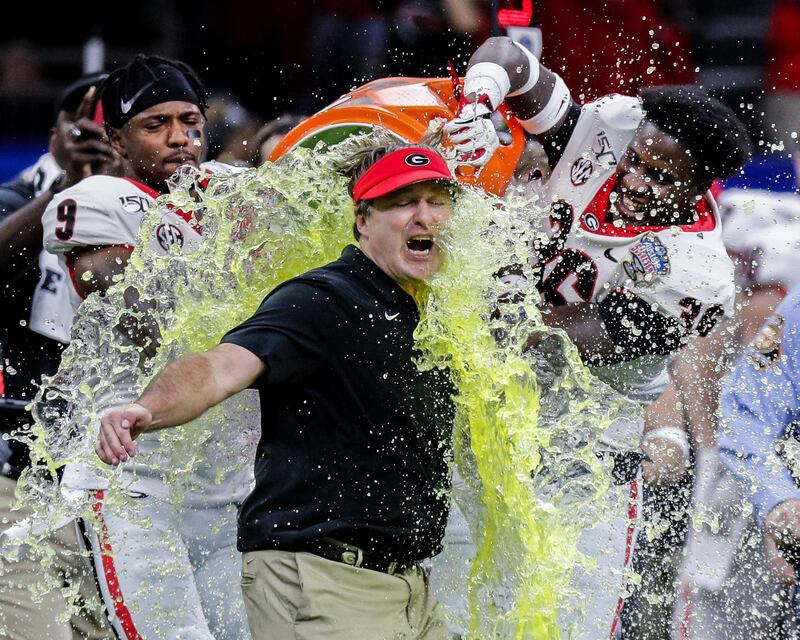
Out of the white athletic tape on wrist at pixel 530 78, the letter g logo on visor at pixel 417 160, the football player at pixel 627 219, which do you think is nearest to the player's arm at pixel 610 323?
the football player at pixel 627 219

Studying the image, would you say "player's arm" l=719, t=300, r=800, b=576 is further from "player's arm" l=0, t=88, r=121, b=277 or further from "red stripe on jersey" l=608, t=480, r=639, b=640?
"player's arm" l=0, t=88, r=121, b=277

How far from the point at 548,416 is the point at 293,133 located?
123cm

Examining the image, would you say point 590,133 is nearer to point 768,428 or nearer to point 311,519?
point 768,428

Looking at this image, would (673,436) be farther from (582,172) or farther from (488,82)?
(488,82)

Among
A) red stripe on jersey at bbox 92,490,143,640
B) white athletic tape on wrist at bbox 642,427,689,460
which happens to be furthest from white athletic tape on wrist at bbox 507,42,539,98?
red stripe on jersey at bbox 92,490,143,640

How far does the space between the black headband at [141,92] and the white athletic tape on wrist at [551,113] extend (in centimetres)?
118

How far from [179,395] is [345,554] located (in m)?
0.60

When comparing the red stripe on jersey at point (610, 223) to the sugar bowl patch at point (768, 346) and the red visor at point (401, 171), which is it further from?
the red visor at point (401, 171)

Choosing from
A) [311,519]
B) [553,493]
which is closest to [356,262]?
[311,519]

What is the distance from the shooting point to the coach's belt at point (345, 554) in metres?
3.63

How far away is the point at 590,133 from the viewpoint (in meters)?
4.90

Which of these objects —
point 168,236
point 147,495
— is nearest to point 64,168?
point 168,236

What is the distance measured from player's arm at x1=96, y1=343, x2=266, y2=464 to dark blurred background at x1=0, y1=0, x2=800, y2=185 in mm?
3900

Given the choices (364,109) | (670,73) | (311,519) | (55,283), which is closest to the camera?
(311,519)
